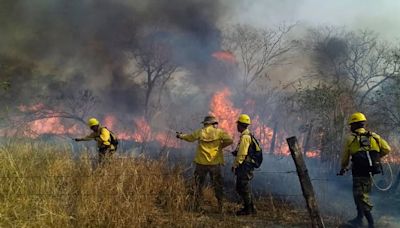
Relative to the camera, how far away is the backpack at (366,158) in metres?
5.85

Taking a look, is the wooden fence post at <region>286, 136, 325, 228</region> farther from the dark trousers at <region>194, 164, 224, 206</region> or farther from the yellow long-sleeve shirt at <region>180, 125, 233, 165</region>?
the dark trousers at <region>194, 164, 224, 206</region>

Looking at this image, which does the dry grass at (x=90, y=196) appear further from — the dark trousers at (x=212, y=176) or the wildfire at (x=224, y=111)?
the wildfire at (x=224, y=111)

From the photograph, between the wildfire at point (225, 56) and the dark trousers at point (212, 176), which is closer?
the dark trousers at point (212, 176)

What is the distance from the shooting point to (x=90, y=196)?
523 centimetres

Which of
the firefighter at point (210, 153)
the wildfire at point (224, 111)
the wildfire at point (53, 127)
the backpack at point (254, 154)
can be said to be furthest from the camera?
the wildfire at point (224, 111)

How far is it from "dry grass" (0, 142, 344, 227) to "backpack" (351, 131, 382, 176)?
1404 millimetres

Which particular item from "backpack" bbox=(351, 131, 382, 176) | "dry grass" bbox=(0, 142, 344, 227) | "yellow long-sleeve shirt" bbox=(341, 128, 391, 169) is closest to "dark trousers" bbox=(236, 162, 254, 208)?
"dry grass" bbox=(0, 142, 344, 227)

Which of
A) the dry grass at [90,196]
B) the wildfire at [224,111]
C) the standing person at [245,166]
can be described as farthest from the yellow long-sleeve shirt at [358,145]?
the wildfire at [224,111]

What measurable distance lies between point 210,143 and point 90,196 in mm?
2672

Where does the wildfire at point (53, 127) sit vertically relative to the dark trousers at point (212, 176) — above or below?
above

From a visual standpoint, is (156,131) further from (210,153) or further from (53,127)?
(210,153)

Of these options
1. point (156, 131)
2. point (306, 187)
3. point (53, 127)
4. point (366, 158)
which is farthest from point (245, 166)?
point (53, 127)

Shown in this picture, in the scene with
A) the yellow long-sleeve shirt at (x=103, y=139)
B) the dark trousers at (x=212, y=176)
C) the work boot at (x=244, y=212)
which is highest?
the yellow long-sleeve shirt at (x=103, y=139)

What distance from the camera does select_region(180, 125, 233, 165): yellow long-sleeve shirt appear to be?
7.23m
